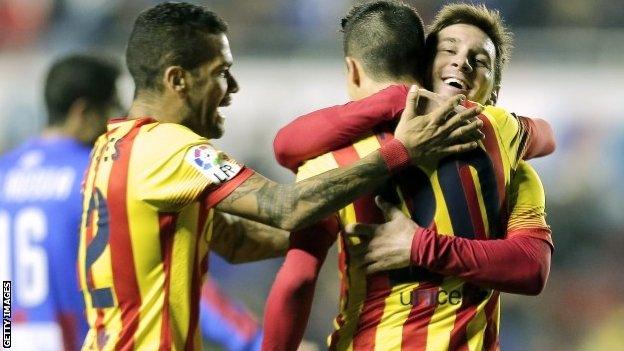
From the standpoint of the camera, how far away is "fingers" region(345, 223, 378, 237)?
2.40 m

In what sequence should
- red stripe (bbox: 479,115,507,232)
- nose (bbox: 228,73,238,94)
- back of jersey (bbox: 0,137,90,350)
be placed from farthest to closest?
back of jersey (bbox: 0,137,90,350), nose (bbox: 228,73,238,94), red stripe (bbox: 479,115,507,232)

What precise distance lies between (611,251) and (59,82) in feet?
12.4

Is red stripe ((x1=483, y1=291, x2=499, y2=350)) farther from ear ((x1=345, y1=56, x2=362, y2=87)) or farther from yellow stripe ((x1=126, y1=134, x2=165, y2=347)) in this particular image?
yellow stripe ((x1=126, y1=134, x2=165, y2=347))

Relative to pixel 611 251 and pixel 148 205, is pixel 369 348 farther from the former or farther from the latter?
pixel 611 251

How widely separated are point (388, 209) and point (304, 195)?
0.20 m

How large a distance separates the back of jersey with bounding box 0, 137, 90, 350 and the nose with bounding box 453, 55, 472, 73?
1.83 m

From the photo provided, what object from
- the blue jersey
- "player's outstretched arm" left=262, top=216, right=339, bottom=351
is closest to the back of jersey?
the blue jersey

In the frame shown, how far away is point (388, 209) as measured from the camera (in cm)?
239

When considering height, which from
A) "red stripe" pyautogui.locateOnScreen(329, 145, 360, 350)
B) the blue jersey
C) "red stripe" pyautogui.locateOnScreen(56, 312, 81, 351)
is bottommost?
the blue jersey

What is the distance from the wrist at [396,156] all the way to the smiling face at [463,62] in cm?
31

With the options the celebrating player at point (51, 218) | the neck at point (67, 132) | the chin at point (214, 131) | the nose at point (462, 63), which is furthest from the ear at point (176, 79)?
the neck at point (67, 132)

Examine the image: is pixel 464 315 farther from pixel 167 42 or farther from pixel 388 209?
pixel 167 42

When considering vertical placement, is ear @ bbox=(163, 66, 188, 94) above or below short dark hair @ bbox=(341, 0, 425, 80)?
below

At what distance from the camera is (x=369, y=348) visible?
2430 mm
